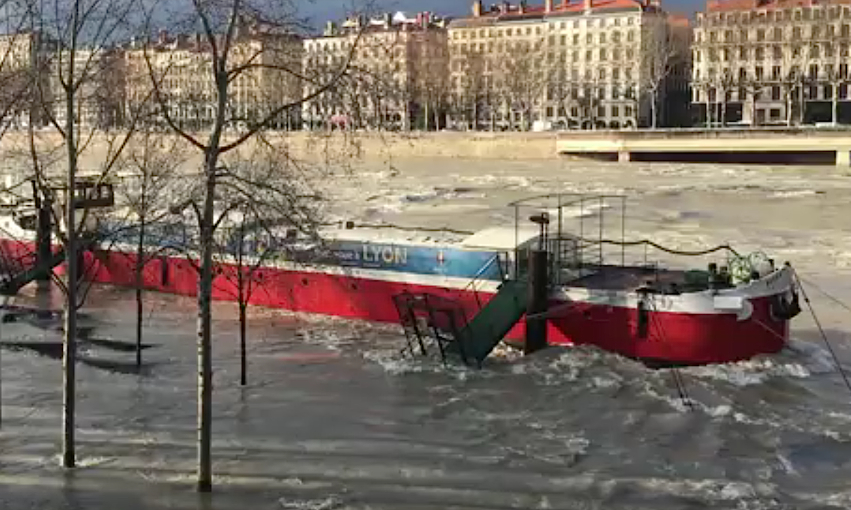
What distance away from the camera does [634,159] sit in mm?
84125

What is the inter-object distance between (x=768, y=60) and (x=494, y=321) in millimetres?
100051

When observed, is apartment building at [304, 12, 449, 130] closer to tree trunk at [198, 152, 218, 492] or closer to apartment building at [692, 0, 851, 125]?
tree trunk at [198, 152, 218, 492]

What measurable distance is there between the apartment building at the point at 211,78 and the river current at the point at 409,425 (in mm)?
4288

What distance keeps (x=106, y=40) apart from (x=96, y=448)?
5.53m

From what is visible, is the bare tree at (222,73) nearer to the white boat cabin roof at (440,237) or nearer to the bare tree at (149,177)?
the bare tree at (149,177)

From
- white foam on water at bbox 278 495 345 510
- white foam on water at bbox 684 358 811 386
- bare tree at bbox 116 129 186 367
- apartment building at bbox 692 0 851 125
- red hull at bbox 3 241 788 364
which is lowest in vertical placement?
white foam on water at bbox 278 495 345 510

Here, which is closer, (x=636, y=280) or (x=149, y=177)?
(x=149, y=177)

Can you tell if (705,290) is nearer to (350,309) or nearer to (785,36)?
(350,309)

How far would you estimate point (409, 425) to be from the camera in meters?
16.3

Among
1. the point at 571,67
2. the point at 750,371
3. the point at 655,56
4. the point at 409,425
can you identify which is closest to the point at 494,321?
the point at 750,371

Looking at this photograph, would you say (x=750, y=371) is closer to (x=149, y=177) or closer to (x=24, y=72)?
(x=149, y=177)

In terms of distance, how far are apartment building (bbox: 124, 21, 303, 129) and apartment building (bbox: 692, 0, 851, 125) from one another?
9689 cm

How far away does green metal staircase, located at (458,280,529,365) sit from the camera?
66.7 feet

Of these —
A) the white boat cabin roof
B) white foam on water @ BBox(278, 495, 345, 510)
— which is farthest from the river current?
the white boat cabin roof
